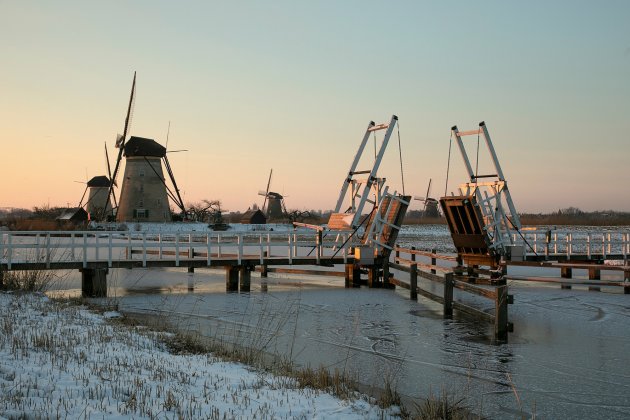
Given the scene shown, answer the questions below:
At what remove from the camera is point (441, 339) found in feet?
38.8

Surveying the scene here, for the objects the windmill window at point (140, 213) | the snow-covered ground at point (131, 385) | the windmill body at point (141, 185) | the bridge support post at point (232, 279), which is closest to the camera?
the snow-covered ground at point (131, 385)

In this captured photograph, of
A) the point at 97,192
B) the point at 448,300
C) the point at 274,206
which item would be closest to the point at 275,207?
the point at 274,206

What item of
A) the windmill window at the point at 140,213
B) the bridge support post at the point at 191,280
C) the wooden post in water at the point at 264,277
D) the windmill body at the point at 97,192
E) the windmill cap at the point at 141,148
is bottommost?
the bridge support post at the point at 191,280

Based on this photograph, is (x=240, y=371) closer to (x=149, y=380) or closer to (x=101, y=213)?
(x=149, y=380)

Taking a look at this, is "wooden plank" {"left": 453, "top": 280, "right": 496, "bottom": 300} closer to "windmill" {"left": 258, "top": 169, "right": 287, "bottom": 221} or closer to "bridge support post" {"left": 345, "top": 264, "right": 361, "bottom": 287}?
"bridge support post" {"left": 345, "top": 264, "right": 361, "bottom": 287}

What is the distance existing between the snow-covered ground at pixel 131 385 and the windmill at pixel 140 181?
52676 mm

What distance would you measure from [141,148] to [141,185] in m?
3.71

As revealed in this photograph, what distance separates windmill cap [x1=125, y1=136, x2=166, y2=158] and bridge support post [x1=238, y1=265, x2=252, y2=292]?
43945 mm

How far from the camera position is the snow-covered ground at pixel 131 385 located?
239 inches

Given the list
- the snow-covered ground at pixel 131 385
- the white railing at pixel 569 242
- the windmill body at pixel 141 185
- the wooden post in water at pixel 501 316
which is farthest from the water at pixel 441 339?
the windmill body at pixel 141 185

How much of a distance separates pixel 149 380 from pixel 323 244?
1455cm

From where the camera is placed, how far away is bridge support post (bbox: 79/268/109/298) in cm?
1861

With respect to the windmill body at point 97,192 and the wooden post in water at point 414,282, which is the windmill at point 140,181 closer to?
the windmill body at point 97,192

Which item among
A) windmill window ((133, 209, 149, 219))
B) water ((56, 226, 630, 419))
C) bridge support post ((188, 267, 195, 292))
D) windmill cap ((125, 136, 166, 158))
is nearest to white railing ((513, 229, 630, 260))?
water ((56, 226, 630, 419))
